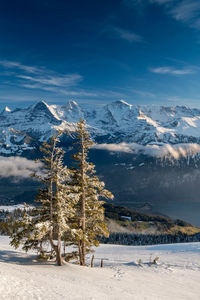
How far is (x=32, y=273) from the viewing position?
20.4 m

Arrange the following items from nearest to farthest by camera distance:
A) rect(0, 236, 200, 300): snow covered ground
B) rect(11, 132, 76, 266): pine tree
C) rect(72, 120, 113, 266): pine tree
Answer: rect(0, 236, 200, 300): snow covered ground
rect(11, 132, 76, 266): pine tree
rect(72, 120, 113, 266): pine tree

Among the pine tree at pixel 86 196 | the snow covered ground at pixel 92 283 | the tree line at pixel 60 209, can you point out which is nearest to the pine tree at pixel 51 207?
the tree line at pixel 60 209

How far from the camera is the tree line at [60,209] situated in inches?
932

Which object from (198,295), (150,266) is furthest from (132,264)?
(198,295)

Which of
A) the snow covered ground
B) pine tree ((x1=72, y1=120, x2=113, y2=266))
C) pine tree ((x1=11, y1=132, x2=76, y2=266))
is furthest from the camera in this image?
pine tree ((x1=72, y1=120, x2=113, y2=266))

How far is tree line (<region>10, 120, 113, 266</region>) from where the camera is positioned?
77.7ft

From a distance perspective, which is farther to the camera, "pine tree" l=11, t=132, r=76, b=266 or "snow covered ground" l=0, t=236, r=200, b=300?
"pine tree" l=11, t=132, r=76, b=266

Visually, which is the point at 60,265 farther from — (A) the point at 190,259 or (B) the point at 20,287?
(A) the point at 190,259

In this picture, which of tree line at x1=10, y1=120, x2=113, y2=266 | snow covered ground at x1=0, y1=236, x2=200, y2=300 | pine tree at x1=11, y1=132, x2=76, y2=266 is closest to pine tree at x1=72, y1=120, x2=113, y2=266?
tree line at x1=10, y1=120, x2=113, y2=266

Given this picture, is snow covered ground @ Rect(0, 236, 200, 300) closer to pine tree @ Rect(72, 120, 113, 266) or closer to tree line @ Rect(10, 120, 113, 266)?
tree line @ Rect(10, 120, 113, 266)

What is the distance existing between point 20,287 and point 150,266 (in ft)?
67.2

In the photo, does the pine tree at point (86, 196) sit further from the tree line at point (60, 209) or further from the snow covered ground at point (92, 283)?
the snow covered ground at point (92, 283)

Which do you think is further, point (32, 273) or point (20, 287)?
point (32, 273)

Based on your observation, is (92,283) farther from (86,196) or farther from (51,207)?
(86,196)
